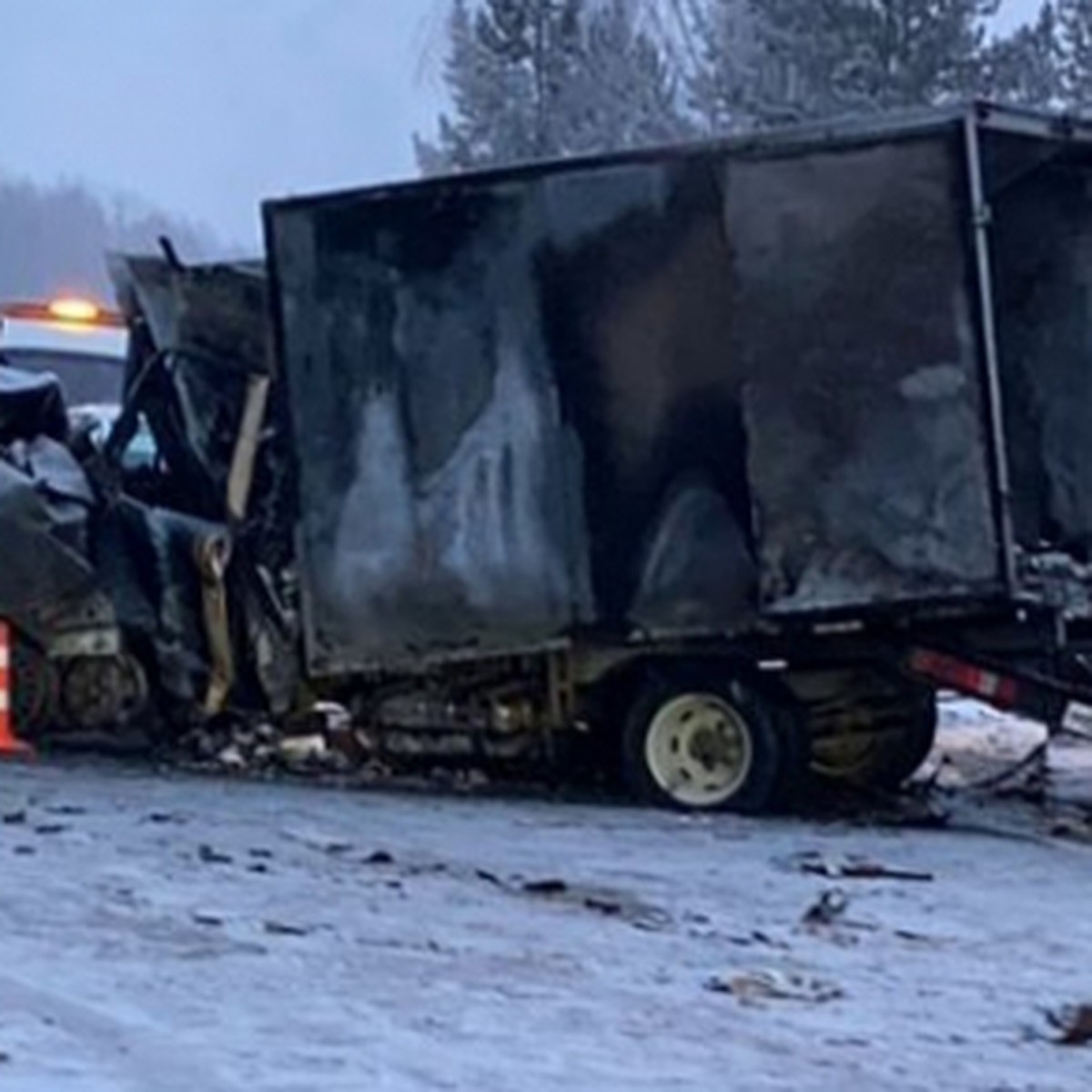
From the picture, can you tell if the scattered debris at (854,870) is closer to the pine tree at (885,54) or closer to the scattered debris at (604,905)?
the scattered debris at (604,905)

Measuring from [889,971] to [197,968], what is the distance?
190 cm

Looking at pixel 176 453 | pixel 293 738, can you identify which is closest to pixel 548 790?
pixel 293 738

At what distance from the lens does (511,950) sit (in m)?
7.86

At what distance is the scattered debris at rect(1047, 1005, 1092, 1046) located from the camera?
272 inches

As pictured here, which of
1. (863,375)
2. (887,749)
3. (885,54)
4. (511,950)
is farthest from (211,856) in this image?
(885,54)

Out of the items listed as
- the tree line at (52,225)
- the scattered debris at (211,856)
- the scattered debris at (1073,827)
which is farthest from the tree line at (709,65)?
the tree line at (52,225)

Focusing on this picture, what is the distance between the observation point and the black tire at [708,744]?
37.8 ft

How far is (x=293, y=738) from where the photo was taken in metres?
13.1

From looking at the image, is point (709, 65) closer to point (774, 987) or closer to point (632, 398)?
point (632, 398)

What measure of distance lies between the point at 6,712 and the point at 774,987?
6.31m

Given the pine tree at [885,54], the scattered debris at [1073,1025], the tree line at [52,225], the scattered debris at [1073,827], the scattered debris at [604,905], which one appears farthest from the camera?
the tree line at [52,225]

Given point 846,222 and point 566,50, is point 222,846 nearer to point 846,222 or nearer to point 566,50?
point 846,222

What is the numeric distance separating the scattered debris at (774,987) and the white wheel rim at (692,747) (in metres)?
4.04

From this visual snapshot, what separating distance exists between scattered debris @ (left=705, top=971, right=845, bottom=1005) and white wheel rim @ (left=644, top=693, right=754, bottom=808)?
404cm
